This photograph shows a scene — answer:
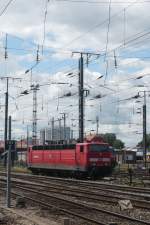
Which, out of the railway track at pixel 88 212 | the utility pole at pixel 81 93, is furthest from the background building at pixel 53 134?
the railway track at pixel 88 212

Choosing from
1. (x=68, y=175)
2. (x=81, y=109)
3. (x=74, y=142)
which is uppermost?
Answer: (x=81, y=109)

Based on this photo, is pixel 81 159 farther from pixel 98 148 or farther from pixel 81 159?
pixel 98 148

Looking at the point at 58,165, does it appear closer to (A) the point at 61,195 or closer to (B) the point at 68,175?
(B) the point at 68,175

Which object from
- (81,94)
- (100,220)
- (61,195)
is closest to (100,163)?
(81,94)

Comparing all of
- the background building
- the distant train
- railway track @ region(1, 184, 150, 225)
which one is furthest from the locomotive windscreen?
the background building

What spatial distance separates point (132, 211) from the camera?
18.5m

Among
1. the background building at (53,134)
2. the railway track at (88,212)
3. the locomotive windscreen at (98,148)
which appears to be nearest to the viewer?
the railway track at (88,212)

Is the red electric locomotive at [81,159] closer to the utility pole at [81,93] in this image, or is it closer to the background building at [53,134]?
the utility pole at [81,93]

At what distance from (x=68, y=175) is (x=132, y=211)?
2721cm

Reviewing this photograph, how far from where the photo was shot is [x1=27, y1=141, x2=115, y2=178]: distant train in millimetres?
40819

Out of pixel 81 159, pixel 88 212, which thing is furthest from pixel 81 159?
pixel 88 212

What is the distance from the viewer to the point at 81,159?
4119cm

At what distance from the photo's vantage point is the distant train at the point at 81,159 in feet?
134

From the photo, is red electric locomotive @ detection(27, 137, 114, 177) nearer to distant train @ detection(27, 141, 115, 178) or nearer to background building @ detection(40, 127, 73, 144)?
distant train @ detection(27, 141, 115, 178)
